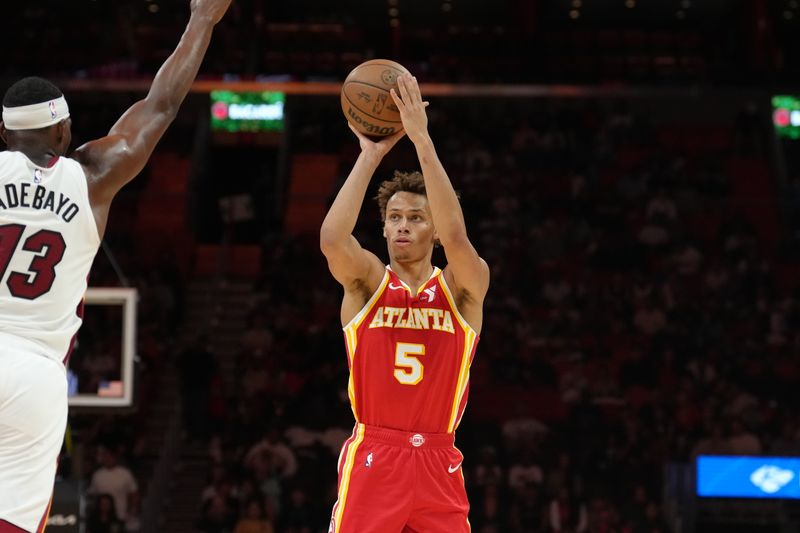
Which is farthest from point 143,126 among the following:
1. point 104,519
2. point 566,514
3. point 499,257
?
point 499,257

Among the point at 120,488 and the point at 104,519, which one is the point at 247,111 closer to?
the point at 120,488

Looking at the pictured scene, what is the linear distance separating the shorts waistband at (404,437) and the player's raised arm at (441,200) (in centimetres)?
65

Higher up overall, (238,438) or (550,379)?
(550,379)

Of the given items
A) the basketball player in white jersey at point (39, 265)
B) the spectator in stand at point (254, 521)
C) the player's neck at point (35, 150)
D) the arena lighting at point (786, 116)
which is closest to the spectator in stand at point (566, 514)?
the spectator in stand at point (254, 521)

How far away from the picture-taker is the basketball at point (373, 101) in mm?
5301

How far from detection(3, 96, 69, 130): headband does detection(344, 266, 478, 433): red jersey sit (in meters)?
1.63

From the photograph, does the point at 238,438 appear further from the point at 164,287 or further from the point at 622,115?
the point at 622,115

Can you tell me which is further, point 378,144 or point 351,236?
point 378,144

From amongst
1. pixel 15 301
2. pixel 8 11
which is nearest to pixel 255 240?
pixel 8 11

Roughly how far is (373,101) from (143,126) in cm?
120

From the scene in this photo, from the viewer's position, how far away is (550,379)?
16094 millimetres

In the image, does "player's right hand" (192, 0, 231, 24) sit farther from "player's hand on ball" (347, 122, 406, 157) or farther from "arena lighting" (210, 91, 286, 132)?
"arena lighting" (210, 91, 286, 132)

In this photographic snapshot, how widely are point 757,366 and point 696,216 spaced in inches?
140

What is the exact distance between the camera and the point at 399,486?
4.82 meters
